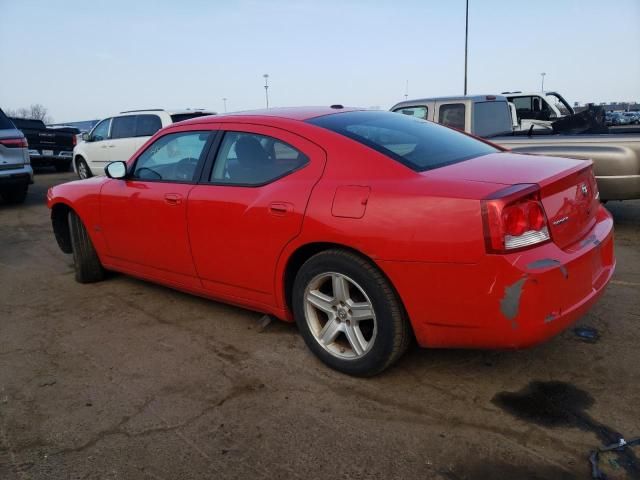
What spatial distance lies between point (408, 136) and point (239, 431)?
1986 mm

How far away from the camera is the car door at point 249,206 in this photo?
3.16m

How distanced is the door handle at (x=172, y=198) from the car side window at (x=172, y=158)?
0.13 m

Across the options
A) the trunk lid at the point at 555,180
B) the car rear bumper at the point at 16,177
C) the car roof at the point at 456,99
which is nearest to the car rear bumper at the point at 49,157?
the car rear bumper at the point at 16,177

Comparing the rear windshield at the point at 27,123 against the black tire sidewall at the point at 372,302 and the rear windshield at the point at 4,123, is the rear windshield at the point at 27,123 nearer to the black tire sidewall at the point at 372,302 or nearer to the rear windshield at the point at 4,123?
the rear windshield at the point at 4,123

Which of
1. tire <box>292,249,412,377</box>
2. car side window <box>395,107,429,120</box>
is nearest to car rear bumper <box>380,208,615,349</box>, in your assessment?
tire <box>292,249,412,377</box>

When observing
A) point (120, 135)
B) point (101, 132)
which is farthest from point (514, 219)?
point (101, 132)

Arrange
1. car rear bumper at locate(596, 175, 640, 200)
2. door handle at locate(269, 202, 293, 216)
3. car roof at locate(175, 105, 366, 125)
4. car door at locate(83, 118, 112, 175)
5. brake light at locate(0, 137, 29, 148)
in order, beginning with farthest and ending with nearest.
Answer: car door at locate(83, 118, 112, 175), brake light at locate(0, 137, 29, 148), car rear bumper at locate(596, 175, 640, 200), car roof at locate(175, 105, 366, 125), door handle at locate(269, 202, 293, 216)

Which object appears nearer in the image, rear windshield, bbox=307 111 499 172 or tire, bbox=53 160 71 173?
rear windshield, bbox=307 111 499 172

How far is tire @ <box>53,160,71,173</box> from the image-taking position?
16.5 metres

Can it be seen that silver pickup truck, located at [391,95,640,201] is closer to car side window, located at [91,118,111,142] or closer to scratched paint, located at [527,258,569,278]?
Answer: scratched paint, located at [527,258,569,278]

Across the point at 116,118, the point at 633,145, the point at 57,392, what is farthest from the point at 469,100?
the point at 116,118

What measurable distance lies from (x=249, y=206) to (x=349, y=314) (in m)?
0.92

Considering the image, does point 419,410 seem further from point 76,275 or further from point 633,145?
point 633,145

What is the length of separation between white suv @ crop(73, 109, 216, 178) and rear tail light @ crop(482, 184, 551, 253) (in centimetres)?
929
